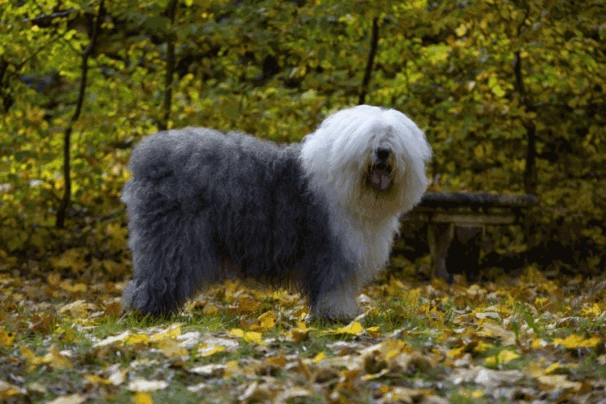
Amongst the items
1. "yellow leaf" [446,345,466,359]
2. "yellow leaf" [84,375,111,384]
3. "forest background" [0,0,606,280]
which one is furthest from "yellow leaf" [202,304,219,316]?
"forest background" [0,0,606,280]

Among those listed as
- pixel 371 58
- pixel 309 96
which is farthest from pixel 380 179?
pixel 309 96

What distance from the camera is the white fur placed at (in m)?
4.86

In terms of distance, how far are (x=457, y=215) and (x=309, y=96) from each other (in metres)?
2.24

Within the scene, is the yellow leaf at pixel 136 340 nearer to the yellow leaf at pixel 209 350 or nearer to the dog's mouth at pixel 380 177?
the yellow leaf at pixel 209 350

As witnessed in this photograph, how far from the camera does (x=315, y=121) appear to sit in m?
9.50

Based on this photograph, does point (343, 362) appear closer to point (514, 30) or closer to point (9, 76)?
point (514, 30)

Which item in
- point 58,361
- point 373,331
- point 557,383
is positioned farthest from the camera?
point 373,331

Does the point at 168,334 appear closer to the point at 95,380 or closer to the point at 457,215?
the point at 95,380

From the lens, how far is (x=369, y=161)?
16.0ft

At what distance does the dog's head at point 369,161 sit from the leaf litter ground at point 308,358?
2.36 ft

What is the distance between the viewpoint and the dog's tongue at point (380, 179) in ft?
16.3

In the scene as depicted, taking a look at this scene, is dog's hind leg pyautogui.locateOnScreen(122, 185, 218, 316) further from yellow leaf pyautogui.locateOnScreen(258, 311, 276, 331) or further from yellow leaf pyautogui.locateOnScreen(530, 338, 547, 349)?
yellow leaf pyautogui.locateOnScreen(530, 338, 547, 349)

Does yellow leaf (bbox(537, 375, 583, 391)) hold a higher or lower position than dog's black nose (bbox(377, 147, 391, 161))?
lower

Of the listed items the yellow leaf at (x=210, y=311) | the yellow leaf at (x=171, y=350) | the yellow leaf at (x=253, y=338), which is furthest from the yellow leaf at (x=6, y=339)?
the yellow leaf at (x=210, y=311)
